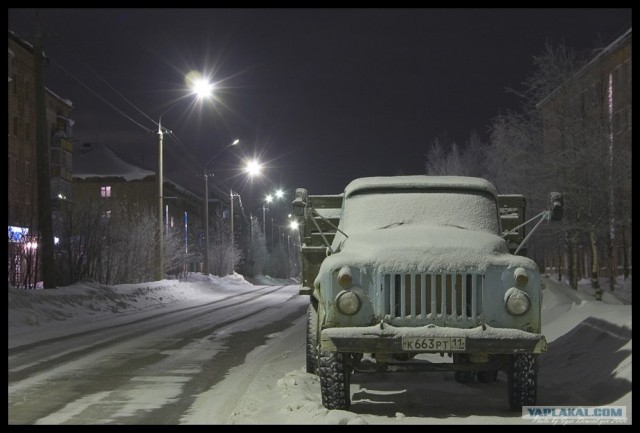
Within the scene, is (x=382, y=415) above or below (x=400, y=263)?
below

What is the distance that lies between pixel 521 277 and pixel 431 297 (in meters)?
0.81

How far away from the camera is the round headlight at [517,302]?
7.88 m

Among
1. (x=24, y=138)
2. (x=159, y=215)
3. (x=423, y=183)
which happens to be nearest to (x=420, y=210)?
(x=423, y=183)

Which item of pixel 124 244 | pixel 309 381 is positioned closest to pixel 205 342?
pixel 309 381

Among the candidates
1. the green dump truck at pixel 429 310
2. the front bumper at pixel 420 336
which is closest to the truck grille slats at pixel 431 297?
the green dump truck at pixel 429 310

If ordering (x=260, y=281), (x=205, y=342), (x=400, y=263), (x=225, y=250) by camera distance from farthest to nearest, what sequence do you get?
(x=260, y=281) < (x=225, y=250) < (x=205, y=342) < (x=400, y=263)

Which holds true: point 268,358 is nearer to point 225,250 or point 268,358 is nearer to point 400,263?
point 400,263

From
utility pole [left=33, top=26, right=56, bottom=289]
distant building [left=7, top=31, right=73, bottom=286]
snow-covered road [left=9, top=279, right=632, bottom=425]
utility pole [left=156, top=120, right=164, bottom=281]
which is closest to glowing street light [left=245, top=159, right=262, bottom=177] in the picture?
distant building [left=7, top=31, right=73, bottom=286]

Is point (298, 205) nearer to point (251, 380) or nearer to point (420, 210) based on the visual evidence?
point (420, 210)

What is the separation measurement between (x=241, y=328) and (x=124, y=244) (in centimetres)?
2087

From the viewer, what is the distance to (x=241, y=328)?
772 inches

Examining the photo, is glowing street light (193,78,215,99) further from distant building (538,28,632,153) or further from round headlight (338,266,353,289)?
round headlight (338,266,353,289)

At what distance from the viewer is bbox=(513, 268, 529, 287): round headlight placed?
26.0 feet

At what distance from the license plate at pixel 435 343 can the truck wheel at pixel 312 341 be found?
9.13 ft
